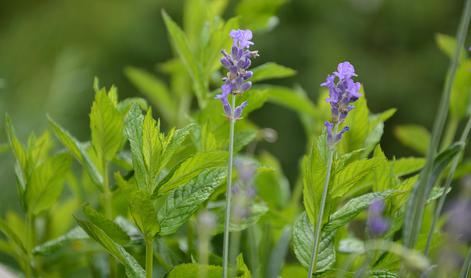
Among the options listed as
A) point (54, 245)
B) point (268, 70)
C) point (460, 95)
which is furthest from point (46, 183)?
point (460, 95)

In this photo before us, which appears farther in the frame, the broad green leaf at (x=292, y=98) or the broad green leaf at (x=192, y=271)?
the broad green leaf at (x=292, y=98)

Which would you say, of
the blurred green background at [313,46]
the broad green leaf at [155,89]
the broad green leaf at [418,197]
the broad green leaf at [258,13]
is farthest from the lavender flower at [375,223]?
the blurred green background at [313,46]

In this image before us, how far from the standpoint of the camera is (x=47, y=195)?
90 centimetres

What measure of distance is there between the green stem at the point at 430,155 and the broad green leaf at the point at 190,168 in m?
0.21

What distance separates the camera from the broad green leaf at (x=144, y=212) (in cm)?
70

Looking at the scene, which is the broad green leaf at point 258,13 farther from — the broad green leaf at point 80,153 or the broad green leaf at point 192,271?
the broad green leaf at point 192,271

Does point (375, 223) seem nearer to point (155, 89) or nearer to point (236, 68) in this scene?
point (236, 68)

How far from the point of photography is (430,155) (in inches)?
24.6

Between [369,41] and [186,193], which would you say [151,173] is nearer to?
[186,193]

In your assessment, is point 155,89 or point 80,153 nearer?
point 80,153

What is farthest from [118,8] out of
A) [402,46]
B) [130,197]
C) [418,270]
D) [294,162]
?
[418,270]

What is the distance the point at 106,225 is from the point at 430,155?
1.18ft

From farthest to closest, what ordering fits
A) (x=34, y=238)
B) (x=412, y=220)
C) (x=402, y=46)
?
(x=402, y=46) → (x=34, y=238) → (x=412, y=220)

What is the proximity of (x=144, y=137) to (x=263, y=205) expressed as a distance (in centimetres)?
23
